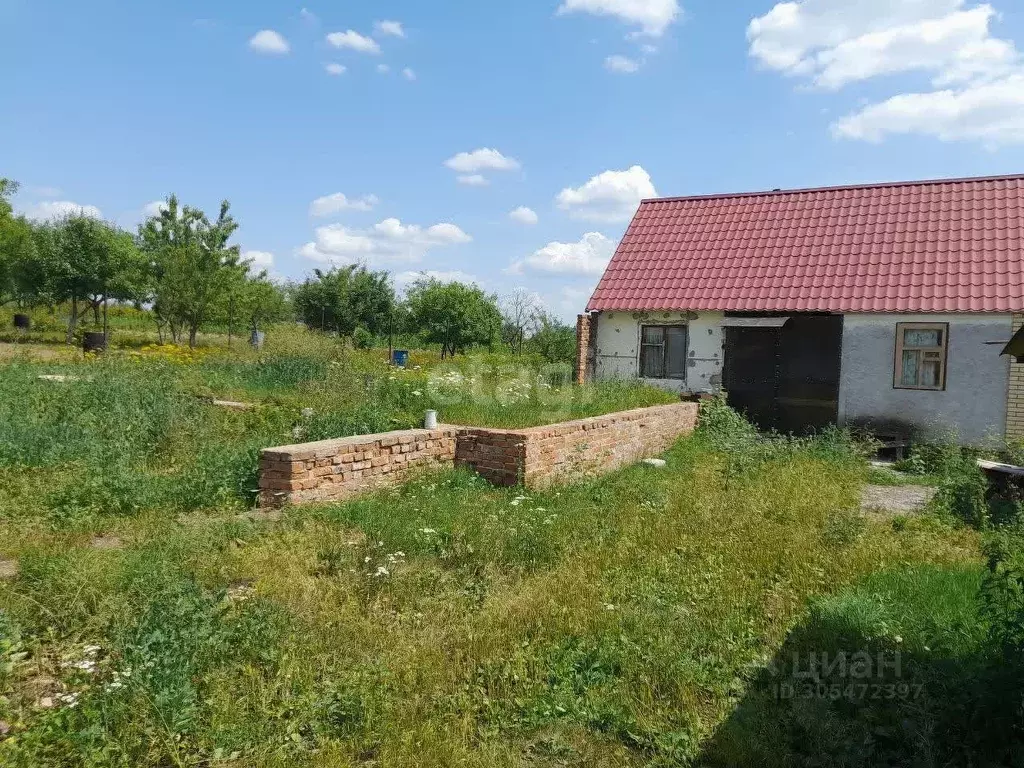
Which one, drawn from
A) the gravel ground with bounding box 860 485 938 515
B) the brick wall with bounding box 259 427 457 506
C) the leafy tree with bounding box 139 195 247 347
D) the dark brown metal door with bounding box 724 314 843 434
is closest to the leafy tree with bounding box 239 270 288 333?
the leafy tree with bounding box 139 195 247 347

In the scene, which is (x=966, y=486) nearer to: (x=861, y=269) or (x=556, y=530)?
(x=556, y=530)

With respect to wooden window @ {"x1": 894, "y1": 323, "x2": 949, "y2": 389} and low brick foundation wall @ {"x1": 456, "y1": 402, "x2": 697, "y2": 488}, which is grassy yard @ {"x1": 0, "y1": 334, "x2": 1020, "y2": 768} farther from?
wooden window @ {"x1": 894, "y1": 323, "x2": 949, "y2": 389}

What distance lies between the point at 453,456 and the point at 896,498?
18.7ft

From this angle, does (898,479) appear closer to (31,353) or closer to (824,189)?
(824,189)

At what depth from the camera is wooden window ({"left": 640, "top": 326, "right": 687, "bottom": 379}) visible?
589 inches

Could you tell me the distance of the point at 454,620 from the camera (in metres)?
4.43

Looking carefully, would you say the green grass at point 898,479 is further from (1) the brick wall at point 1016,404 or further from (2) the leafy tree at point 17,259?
(2) the leafy tree at point 17,259

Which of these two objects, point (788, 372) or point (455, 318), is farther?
point (455, 318)

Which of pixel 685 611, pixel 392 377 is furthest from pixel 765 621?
pixel 392 377

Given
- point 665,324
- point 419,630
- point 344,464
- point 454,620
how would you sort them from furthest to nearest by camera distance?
1. point 665,324
2. point 344,464
3. point 454,620
4. point 419,630

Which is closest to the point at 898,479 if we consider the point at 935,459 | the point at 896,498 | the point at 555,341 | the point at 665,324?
the point at 896,498

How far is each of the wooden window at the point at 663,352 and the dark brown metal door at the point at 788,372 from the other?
A: 3.41 ft

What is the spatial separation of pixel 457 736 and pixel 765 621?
2433 millimetres

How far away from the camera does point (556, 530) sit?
6.20 m
